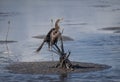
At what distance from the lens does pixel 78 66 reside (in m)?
27.5

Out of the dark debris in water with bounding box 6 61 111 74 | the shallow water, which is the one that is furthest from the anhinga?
the shallow water

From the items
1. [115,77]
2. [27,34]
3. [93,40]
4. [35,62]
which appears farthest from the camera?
[27,34]

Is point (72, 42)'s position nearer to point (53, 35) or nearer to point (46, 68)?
point (46, 68)

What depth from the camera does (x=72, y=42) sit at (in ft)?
123

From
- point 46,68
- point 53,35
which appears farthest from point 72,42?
point 53,35

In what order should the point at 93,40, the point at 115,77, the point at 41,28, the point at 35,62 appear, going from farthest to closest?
the point at 41,28 < the point at 93,40 < the point at 35,62 < the point at 115,77

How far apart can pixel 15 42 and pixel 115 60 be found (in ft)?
34.3

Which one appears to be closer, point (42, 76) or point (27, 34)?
point (42, 76)

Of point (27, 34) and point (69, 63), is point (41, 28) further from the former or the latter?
point (69, 63)

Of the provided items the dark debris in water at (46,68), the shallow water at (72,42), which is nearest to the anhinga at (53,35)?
the dark debris in water at (46,68)

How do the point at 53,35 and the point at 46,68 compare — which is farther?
the point at 46,68

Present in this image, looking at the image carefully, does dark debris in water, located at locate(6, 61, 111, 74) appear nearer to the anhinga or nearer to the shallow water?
the shallow water

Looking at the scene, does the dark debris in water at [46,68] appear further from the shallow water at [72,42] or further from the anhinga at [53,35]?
the anhinga at [53,35]

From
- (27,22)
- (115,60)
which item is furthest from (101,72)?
(27,22)
